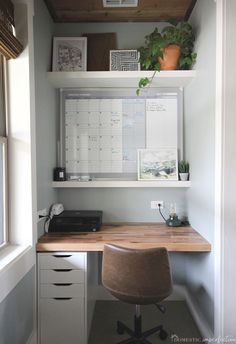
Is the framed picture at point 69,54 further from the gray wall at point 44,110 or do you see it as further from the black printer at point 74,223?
the black printer at point 74,223

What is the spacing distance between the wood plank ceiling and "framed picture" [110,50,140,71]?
13.6 inches

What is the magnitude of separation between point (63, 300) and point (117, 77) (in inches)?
73.5

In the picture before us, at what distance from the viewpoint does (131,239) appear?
2037mm

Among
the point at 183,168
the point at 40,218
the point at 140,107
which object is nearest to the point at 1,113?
the point at 40,218

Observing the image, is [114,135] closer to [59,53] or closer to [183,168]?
[183,168]

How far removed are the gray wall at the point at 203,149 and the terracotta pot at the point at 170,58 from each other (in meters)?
0.18

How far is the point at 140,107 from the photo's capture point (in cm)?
256

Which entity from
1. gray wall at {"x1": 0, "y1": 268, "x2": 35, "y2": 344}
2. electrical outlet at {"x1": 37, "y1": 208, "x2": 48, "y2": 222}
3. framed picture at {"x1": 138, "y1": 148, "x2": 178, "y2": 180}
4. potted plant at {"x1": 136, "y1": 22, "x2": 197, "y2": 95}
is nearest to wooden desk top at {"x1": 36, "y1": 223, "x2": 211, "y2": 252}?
electrical outlet at {"x1": 37, "y1": 208, "x2": 48, "y2": 222}

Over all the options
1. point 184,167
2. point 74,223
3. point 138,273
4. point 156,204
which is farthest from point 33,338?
point 184,167

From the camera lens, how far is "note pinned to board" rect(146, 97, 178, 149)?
256 cm

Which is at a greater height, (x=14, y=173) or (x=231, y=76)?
(x=231, y=76)

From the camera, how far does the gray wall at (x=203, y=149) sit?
185 cm

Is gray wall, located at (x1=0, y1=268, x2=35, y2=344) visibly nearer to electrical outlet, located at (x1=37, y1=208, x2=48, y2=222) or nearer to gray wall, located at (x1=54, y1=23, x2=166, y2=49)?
electrical outlet, located at (x1=37, y1=208, x2=48, y2=222)

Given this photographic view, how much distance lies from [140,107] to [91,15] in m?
0.98
